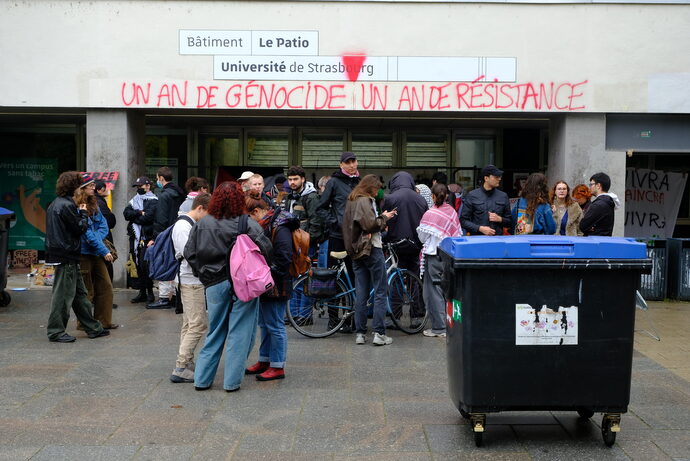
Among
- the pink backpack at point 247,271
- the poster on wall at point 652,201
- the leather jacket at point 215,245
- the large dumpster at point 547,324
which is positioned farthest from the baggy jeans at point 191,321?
the poster on wall at point 652,201

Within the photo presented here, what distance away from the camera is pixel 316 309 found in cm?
844

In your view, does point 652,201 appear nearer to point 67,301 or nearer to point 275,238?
point 275,238

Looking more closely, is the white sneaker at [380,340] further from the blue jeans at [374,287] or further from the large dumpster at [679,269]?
the large dumpster at [679,269]

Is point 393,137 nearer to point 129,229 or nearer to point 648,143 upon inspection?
point 648,143

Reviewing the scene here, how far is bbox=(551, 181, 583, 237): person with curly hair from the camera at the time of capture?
8.77 m

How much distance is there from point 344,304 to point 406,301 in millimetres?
759

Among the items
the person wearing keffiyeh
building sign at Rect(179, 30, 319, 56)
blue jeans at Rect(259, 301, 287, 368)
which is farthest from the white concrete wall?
blue jeans at Rect(259, 301, 287, 368)

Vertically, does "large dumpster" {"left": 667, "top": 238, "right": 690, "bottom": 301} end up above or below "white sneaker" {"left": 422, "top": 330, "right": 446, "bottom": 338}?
above

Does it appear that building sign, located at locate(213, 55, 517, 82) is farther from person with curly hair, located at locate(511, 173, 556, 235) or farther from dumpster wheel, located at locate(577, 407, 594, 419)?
dumpster wheel, located at locate(577, 407, 594, 419)

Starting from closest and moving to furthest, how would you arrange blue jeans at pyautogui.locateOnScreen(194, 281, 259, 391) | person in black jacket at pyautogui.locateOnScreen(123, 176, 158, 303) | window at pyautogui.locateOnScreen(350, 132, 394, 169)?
blue jeans at pyautogui.locateOnScreen(194, 281, 259, 391) < person in black jacket at pyautogui.locateOnScreen(123, 176, 158, 303) < window at pyautogui.locateOnScreen(350, 132, 394, 169)

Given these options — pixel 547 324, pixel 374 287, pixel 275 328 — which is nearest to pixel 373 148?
pixel 374 287

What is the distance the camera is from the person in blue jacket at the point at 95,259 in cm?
827

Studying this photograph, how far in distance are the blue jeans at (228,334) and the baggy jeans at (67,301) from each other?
8.22 ft

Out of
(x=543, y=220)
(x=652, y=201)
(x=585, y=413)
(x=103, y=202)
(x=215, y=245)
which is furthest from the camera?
(x=652, y=201)
